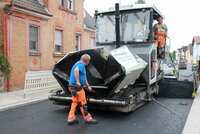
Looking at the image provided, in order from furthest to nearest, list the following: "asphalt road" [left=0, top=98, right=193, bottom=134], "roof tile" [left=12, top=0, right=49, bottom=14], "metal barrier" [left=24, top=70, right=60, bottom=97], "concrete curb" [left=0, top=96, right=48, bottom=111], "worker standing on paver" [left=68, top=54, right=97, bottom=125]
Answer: "roof tile" [left=12, top=0, right=49, bottom=14] → "metal barrier" [left=24, top=70, right=60, bottom=97] → "concrete curb" [left=0, top=96, right=48, bottom=111] → "worker standing on paver" [left=68, top=54, right=97, bottom=125] → "asphalt road" [left=0, top=98, right=193, bottom=134]

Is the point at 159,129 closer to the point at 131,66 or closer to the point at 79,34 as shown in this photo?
the point at 131,66

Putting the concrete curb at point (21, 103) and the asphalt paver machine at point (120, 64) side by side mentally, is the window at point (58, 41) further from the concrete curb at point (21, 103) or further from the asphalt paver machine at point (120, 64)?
the asphalt paver machine at point (120, 64)

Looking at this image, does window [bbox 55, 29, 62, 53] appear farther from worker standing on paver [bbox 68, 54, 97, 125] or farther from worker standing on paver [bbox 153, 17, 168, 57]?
worker standing on paver [bbox 68, 54, 97, 125]

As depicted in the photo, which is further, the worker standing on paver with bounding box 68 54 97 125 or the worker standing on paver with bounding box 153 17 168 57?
the worker standing on paver with bounding box 153 17 168 57

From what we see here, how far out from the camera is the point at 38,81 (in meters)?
9.35

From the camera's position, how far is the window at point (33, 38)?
1180 centimetres

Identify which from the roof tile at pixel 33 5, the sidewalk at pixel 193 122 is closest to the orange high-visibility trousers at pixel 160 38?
the sidewalk at pixel 193 122

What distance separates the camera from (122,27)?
7570mm

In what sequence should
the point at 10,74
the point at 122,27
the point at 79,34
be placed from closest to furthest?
1. the point at 122,27
2. the point at 10,74
3. the point at 79,34

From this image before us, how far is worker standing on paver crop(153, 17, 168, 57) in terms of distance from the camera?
755cm

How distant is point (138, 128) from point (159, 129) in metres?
0.45

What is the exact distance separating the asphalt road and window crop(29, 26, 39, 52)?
5.52 m

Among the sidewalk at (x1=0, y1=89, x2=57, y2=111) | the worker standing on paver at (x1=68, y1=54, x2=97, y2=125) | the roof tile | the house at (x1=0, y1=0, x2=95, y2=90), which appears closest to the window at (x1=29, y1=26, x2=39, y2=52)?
the house at (x1=0, y1=0, x2=95, y2=90)

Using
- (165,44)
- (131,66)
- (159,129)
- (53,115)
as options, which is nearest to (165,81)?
(165,44)
